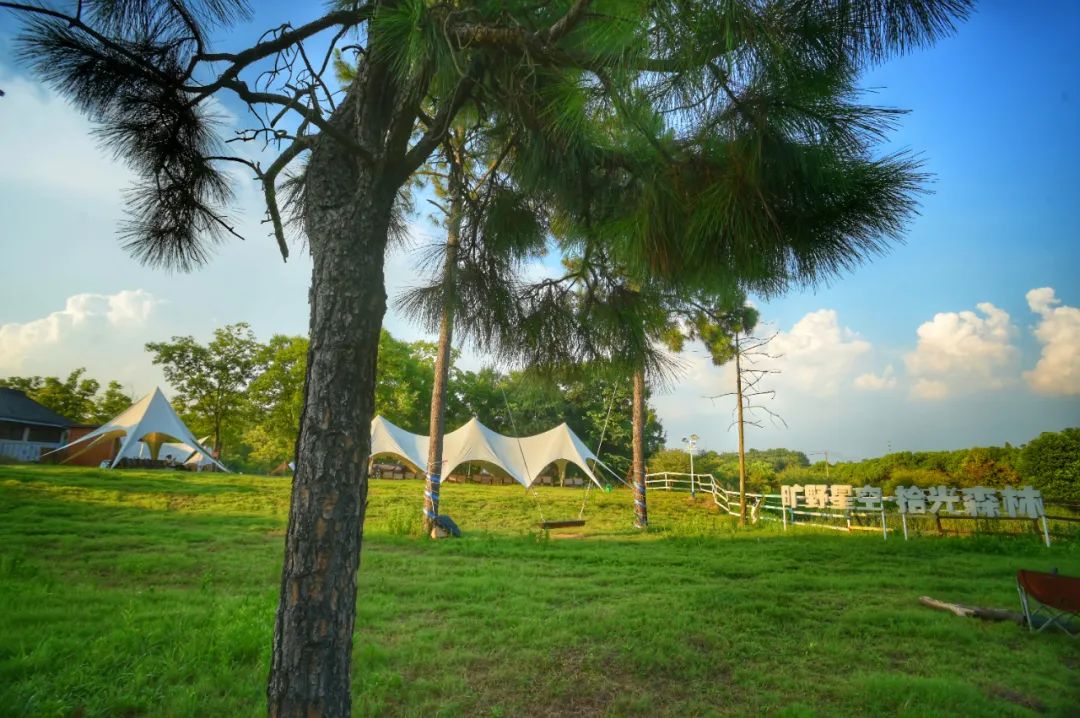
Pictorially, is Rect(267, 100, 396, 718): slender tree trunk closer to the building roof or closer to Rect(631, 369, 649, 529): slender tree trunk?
Rect(631, 369, 649, 529): slender tree trunk

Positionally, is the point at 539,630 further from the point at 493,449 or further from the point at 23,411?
the point at 23,411

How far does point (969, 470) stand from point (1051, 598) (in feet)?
34.0

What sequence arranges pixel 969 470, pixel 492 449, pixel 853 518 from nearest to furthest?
pixel 853 518 → pixel 969 470 → pixel 492 449

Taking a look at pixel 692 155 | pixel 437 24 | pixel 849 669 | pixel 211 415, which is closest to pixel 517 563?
pixel 849 669

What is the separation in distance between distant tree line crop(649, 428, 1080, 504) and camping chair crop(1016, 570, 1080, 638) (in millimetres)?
6710

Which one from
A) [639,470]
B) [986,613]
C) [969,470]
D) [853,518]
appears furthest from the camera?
[969,470]

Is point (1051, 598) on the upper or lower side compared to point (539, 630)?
upper

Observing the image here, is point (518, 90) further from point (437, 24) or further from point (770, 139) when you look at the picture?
point (770, 139)

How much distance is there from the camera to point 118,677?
2.70 metres

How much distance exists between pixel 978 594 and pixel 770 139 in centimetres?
549

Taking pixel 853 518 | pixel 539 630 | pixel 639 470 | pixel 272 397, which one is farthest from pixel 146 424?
pixel 853 518

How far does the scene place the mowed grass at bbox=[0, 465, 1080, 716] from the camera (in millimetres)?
2699

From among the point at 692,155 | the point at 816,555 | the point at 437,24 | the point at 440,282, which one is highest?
the point at 437,24

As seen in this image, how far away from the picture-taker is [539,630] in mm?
3672
